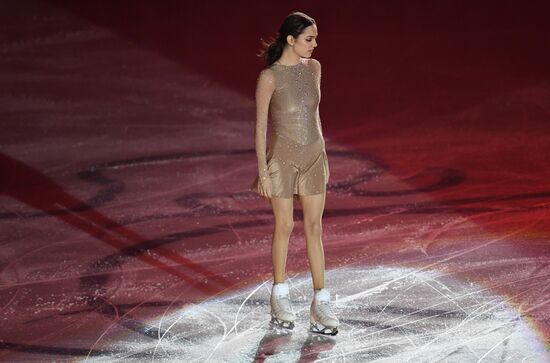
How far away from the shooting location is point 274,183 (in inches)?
210

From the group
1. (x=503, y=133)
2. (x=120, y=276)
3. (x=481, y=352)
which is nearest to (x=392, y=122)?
(x=503, y=133)

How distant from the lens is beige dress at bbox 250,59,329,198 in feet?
17.3

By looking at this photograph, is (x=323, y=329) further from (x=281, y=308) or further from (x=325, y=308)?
(x=281, y=308)

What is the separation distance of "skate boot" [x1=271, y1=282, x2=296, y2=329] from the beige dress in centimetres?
52

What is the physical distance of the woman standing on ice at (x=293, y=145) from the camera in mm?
5227

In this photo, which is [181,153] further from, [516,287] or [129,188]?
[516,287]

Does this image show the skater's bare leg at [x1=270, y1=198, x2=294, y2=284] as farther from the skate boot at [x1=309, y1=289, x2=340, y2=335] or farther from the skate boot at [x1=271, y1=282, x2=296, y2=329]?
the skate boot at [x1=309, y1=289, x2=340, y2=335]

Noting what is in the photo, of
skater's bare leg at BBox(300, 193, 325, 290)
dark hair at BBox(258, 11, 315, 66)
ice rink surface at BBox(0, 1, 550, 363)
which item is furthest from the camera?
skater's bare leg at BBox(300, 193, 325, 290)

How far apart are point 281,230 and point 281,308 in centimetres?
41

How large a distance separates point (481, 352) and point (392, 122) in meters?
4.75

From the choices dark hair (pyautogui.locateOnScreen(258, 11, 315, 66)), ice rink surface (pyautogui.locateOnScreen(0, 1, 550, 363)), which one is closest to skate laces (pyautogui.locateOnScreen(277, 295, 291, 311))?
ice rink surface (pyautogui.locateOnScreen(0, 1, 550, 363))

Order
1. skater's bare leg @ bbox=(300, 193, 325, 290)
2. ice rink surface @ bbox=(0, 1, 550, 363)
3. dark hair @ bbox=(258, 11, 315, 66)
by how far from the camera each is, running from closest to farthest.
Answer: dark hair @ bbox=(258, 11, 315, 66) < ice rink surface @ bbox=(0, 1, 550, 363) < skater's bare leg @ bbox=(300, 193, 325, 290)

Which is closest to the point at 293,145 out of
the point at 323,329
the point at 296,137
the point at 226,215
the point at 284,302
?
the point at 296,137

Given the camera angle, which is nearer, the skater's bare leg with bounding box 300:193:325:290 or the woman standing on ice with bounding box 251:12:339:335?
the woman standing on ice with bounding box 251:12:339:335
